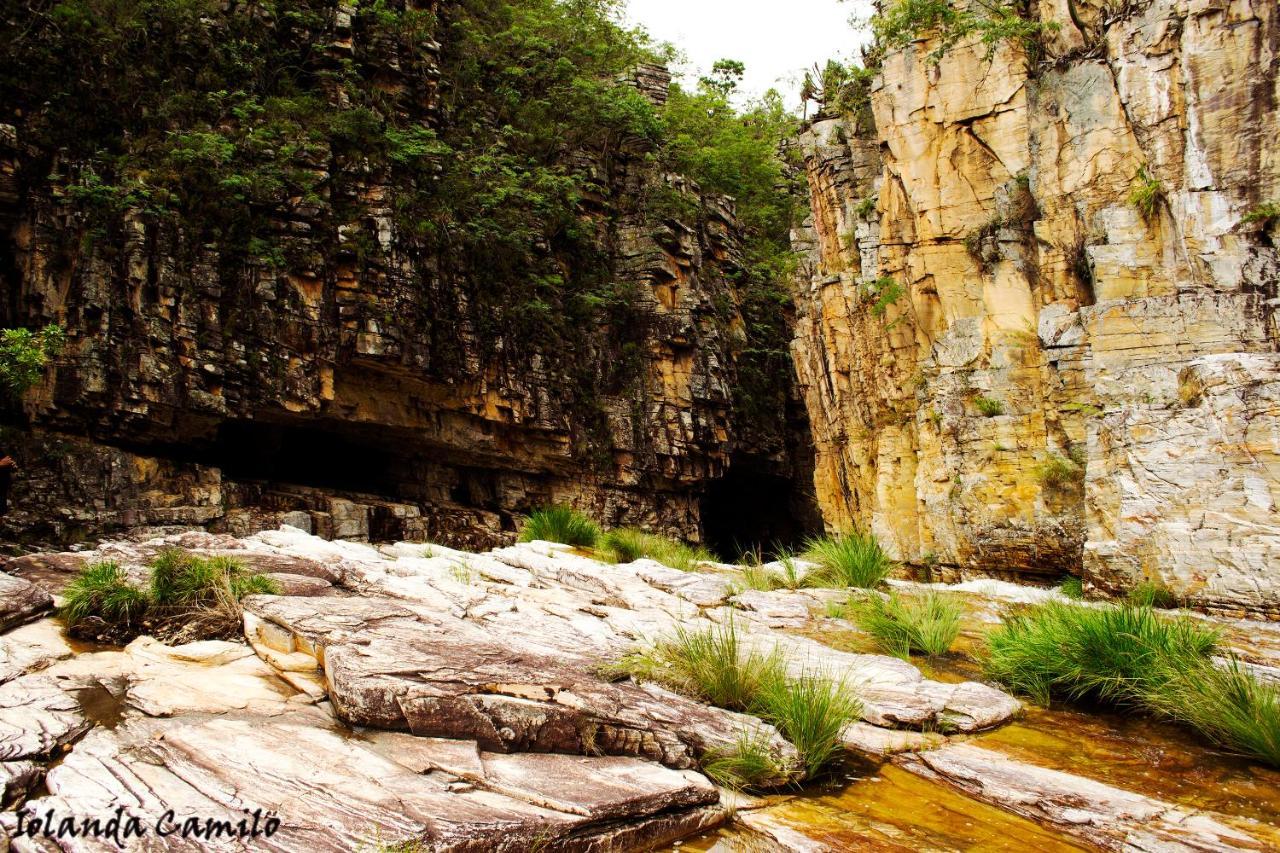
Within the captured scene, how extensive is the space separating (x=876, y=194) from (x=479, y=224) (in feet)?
33.7

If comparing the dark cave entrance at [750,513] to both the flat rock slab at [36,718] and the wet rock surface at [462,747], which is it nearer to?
the wet rock surface at [462,747]

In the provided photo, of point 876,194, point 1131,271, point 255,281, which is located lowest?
point 1131,271

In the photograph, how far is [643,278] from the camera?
75.0ft

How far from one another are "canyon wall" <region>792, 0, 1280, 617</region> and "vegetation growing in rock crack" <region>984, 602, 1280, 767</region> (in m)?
2.82

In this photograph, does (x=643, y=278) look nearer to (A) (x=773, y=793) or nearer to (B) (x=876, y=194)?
(B) (x=876, y=194)

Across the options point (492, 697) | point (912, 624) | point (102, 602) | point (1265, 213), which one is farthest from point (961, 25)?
point (102, 602)

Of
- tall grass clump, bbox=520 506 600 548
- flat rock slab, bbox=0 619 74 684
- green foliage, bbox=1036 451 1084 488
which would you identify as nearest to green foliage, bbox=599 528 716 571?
tall grass clump, bbox=520 506 600 548

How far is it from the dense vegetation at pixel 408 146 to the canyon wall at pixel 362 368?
0.45 ft

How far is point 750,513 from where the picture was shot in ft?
97.5

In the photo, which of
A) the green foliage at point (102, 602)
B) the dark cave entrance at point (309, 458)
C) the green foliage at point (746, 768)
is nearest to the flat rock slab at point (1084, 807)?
the green foliage at point (746, 768)

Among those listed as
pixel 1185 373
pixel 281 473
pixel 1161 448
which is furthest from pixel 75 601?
pixel 281 473

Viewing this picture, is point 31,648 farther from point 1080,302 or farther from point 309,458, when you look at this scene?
point 309,458

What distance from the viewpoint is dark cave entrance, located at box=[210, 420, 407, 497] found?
18141 millimetres

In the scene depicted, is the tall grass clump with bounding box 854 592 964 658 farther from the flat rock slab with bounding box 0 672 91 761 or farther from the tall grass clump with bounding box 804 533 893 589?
the flat rock slab with bounding box 0 672 91 761
